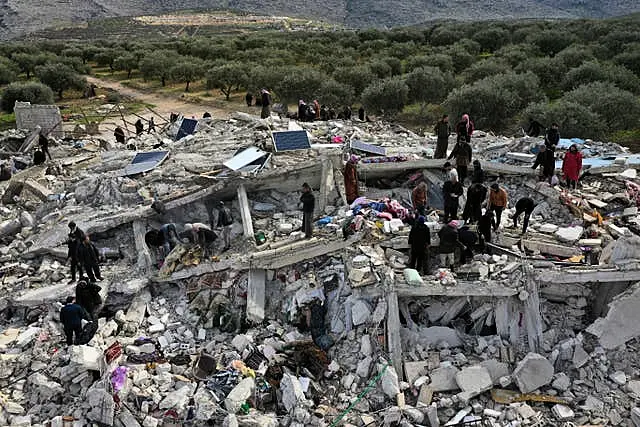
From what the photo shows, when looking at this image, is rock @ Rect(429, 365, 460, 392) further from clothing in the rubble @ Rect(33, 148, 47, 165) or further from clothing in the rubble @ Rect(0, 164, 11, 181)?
clothing in the rubble @ Rect(33, 148, 47, 165)

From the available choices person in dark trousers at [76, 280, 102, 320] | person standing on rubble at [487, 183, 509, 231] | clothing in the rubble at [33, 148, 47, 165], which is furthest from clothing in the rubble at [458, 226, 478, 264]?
clothing in the rubble at [33, 148, 47, 165]

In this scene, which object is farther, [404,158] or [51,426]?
[404,158]

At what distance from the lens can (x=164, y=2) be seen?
3595 inches

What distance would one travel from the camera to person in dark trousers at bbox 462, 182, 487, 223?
8.83 m

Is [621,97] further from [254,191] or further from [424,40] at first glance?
[424,40]

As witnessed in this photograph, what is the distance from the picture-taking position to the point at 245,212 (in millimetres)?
10344

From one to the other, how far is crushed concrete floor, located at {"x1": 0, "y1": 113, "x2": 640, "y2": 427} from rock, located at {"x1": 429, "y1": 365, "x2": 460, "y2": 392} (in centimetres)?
3

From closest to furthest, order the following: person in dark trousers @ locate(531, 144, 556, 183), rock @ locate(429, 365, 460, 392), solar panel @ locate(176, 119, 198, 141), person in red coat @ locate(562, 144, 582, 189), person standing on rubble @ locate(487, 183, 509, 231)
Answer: rock @ locate(429, 365, 460, 392) < person standing on rubble @ locate(487, 183, 509, 231) < person in red coat @ locate(562, 144, 582, 189) < person in dark trousers @ locate(531, 144, 556, 183) < solar panel @ locate(176, 119, 198, 141)

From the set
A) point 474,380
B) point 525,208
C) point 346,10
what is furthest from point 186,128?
point 346,10

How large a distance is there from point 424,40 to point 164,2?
6069 cm

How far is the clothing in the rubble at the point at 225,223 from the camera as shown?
9.98 metres

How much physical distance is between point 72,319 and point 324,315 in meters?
3.63

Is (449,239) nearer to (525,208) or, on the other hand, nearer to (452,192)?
(452,192)

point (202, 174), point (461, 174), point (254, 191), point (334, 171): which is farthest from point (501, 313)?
point (202, 174)
